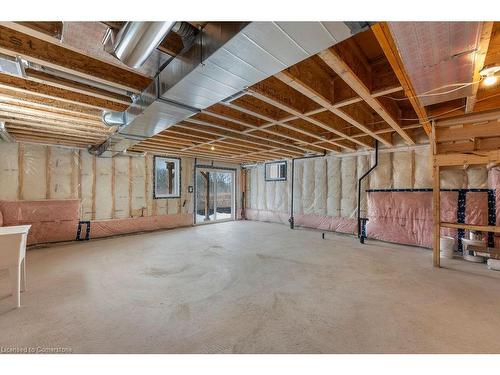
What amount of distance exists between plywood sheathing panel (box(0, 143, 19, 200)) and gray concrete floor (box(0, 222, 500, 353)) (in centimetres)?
177

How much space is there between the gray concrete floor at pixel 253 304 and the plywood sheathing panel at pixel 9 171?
1766mm

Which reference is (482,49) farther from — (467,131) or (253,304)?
(253,304)

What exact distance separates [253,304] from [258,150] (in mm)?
4338

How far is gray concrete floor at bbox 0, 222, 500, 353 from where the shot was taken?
1.61m

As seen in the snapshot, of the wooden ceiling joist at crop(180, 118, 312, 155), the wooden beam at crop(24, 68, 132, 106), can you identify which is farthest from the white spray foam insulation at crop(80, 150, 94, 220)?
the wooden beam at crop(24, 68, 132, 106)

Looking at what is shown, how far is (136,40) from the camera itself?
1.17m

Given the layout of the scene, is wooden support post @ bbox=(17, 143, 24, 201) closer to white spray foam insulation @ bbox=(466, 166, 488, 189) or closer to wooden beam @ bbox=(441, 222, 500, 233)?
wooden beam @ bbox=(441, 222, 500, 233)

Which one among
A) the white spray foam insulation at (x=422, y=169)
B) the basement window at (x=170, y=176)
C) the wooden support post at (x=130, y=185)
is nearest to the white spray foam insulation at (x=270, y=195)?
the basement window at (x=170, y=176)

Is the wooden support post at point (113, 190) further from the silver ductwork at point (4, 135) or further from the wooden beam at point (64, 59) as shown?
the wooden beam at point (64, 59)

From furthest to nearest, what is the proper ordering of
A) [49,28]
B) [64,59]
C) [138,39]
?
[64,59], [49,28], [138,39]

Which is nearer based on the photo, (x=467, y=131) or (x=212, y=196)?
(x=467, y=131)

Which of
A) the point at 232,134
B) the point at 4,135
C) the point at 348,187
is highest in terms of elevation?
the point at 232,134

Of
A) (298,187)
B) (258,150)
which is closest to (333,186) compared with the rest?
(298,187)
